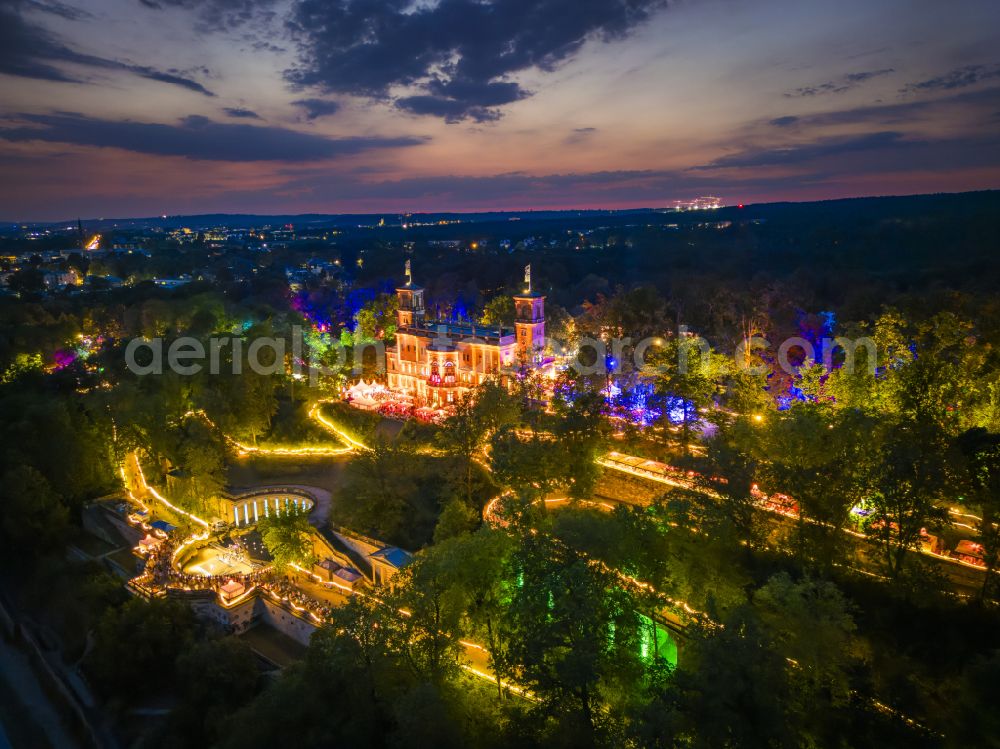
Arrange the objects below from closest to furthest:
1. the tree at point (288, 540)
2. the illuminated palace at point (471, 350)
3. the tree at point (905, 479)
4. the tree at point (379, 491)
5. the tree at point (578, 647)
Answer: the tree at point (578, 647) → the tree at point (905, 479) → the tree at point (288, 540) → the tree at point (379, 491) → the illuminated palace at point (471, 350)

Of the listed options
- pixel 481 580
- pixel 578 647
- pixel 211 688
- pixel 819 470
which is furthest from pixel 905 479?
pixel 211 688

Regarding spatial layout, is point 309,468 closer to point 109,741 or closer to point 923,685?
point 109,741

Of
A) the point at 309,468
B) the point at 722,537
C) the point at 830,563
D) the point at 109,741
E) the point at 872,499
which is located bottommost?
the point at 109,741

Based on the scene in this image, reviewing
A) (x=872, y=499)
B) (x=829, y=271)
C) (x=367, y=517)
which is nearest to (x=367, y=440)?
(x=367, y=517)

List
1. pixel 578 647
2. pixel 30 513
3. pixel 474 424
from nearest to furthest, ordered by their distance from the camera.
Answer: pixel 578 647, pixel 474 424, pixel 30 513

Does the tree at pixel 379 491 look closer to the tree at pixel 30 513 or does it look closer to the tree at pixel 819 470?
the tree at pixel 819 470

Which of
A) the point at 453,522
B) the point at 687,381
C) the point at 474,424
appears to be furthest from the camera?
the point at 474,424

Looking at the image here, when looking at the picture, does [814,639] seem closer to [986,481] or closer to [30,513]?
[986,481]

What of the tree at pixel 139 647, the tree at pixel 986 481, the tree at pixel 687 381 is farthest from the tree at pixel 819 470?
the tree at pixel 139 647

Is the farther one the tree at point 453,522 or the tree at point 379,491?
the tree at point 379,491
